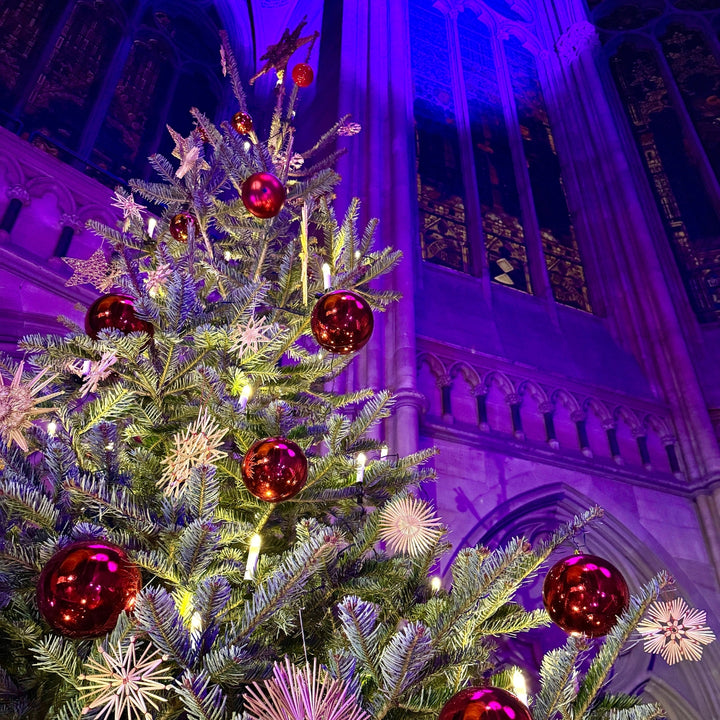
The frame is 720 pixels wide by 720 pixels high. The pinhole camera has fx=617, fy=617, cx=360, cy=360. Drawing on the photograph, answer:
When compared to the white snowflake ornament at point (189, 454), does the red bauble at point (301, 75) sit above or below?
above

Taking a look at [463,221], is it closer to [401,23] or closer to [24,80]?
[401,23]

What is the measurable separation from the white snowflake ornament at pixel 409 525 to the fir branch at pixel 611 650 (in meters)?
0.31

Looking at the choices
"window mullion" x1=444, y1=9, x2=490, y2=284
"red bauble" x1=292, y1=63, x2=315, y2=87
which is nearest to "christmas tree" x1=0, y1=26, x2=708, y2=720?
"red bauble" x1=292, y1=63, x2=315, y2=87

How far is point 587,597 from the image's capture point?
34.1 inches

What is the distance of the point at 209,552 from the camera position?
2.63ft

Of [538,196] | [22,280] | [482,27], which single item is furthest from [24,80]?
[482,27]

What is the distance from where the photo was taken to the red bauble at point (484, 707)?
1.96ft

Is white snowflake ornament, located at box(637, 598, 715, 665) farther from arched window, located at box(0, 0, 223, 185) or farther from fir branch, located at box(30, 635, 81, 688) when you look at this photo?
arched window, located at box(0, 0, 223, 185)

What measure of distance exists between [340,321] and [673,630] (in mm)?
750

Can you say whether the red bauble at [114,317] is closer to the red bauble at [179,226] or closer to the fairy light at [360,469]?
the fairy light at [360,469]

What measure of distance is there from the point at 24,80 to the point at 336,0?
4164 millimetres

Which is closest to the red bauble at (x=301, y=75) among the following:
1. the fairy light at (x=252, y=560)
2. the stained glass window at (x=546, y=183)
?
the fairy light at (x=252, y=560)

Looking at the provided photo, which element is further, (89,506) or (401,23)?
(401,23)

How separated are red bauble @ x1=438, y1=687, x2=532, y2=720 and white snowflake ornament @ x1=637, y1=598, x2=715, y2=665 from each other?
0.98ft
